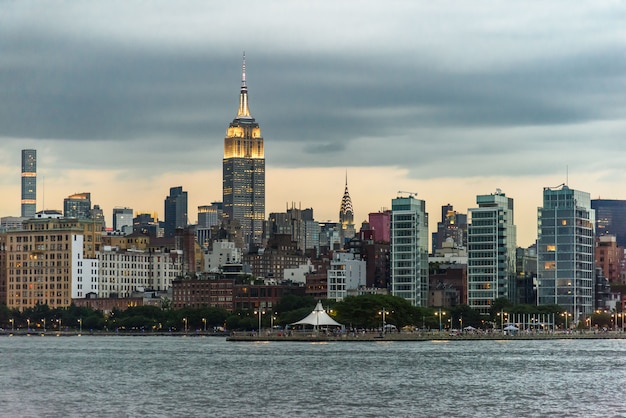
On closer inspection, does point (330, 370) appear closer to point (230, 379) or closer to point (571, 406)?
point (230, 379)

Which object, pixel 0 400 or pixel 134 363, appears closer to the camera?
pixel 0 400

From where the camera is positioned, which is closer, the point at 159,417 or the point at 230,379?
the point at 159,417

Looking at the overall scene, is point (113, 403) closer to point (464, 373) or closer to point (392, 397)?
point (392, 397)

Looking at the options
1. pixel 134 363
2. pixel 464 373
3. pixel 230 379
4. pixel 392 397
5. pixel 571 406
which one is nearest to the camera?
pixel 571 406

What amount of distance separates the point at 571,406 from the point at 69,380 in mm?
57541

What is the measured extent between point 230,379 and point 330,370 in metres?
19.6

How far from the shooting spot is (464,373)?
6890 inches

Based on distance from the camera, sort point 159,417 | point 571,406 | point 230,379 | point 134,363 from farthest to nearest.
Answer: point 134,363, point 230,379, point 571,406, point 159,417

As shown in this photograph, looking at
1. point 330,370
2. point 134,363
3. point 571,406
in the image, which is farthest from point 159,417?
point 134,363

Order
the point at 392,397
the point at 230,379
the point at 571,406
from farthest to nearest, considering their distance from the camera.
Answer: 1. the point at 230,379
2. the point at 392,397
3. the point at 571,406

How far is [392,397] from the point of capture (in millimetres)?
139875

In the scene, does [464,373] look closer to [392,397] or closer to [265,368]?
[265,368]

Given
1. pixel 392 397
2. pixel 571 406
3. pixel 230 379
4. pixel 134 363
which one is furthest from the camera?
pixel 134 363

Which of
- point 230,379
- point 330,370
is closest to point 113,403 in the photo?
point 230,379
